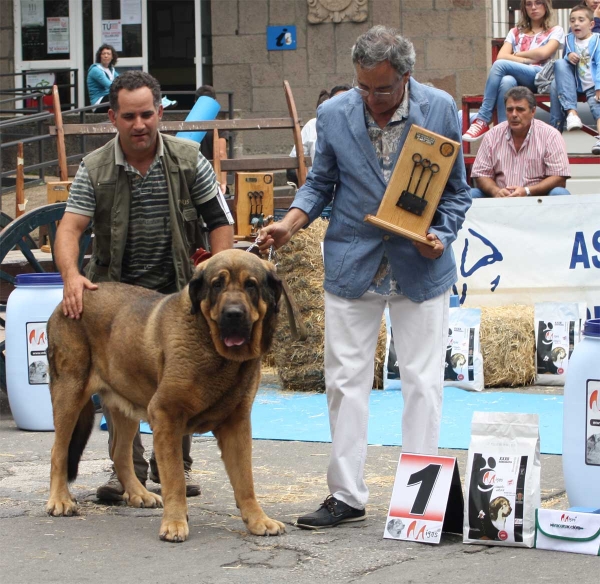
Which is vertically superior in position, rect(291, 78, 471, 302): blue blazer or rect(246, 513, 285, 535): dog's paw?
rect(291, 78, 471, 302): blue blazer

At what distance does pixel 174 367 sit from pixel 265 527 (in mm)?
793

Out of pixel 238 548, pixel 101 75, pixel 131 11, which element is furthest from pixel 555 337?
pixel 131 11

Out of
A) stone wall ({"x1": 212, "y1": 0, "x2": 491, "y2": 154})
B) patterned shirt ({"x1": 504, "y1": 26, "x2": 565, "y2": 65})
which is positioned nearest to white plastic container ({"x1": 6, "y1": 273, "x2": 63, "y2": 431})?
patterned shirt ({"x1": 504, "y1": 26, "x2": 565, "y2": 65})

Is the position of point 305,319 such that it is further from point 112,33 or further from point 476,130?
point 112,33

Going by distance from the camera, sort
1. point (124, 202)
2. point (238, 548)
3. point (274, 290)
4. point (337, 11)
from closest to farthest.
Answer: point (238, 548) < point (274, 290) < point (124, 202) < point (337, 11)

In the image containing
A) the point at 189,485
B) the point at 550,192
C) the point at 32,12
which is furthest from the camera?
the point at 32,12

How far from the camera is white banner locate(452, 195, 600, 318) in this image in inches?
363

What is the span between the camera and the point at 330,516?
489 cm

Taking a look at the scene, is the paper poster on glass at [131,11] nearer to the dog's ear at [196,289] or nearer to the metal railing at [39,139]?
the metal railing at [39,139]

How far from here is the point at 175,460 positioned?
478 centimetres

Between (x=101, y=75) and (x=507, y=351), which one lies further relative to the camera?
(x=101, y=75)

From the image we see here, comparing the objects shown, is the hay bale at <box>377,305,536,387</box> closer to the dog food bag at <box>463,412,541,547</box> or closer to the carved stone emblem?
the dog food bag at <box>463,412,541,547</box>

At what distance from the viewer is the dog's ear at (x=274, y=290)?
467cm

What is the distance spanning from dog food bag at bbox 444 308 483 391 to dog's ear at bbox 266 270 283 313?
→ 406 centimetres
